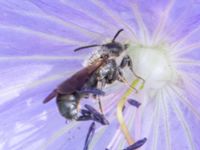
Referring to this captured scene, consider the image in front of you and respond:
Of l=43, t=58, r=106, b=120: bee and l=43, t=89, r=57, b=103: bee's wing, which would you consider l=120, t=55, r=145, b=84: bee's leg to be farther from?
l=43, t=89, r=57, b=103: bee's wing

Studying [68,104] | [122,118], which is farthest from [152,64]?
[68,104]

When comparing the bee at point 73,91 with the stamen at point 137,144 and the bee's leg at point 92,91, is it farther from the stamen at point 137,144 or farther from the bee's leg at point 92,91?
the stamen at point 137,144

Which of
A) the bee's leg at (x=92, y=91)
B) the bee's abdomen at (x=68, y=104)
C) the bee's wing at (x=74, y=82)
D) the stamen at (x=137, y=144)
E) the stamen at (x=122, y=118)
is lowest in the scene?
the stamen at (x=137, y=144)

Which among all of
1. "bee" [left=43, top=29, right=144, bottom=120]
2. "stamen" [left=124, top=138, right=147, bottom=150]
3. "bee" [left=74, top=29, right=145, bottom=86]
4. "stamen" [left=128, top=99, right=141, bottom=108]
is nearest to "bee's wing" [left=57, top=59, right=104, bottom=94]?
"bee" [left=43, top=29, right=144, bottom=120]

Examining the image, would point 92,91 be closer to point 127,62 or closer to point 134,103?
point 127,62

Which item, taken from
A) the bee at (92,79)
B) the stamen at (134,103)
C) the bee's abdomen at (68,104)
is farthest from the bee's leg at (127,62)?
the bee's abdomen at (68,104)

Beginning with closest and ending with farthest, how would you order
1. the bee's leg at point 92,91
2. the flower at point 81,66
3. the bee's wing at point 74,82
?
the bee's wing at point 74,82 < the bee's leg at point 92,91 < the flower at point 81,66

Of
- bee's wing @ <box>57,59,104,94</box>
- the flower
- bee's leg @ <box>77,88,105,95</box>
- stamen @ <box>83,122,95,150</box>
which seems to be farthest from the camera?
stamen @ <box>83,122,95,150</box>

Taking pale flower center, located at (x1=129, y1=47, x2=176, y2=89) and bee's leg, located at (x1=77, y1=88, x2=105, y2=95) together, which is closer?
bee's leg, located at (x1=77, y1=88, x2=105, y2=95)
